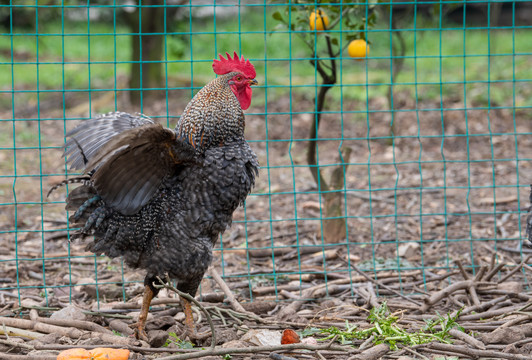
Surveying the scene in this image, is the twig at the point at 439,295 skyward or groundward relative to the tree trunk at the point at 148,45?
groundward

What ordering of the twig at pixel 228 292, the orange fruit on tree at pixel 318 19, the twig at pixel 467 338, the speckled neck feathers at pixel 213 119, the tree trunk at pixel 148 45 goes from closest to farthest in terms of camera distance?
the twig at pixel 467 338 < the speckled neck feathers at pixel 213 119 < the twig at pixel 228 292 < the orange fruit on tree at pixel 318 19 < the tree trunk at pixel 148 45

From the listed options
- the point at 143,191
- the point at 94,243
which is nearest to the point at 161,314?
the point at 94,243

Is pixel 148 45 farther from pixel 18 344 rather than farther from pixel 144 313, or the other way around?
pixel 18 344

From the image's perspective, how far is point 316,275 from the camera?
5160 mm

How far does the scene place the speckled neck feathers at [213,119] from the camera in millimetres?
3881

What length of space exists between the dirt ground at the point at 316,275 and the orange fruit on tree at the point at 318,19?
741 millimetres

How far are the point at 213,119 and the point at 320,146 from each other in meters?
4.76

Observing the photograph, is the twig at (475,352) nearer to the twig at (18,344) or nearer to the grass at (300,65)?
the twig at (18,344)

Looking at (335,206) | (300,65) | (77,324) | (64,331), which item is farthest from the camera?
(300,65)

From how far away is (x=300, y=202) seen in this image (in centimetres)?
676

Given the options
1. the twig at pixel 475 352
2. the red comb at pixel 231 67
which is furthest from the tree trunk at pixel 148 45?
the twig at pixel 475 352

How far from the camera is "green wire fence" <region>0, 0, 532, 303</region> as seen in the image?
488cm

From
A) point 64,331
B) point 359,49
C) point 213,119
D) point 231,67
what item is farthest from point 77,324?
point 359,49

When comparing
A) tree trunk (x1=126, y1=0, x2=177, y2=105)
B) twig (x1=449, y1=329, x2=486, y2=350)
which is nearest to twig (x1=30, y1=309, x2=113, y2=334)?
twig (x1=449, y1=329, x2=486, y2=350)
